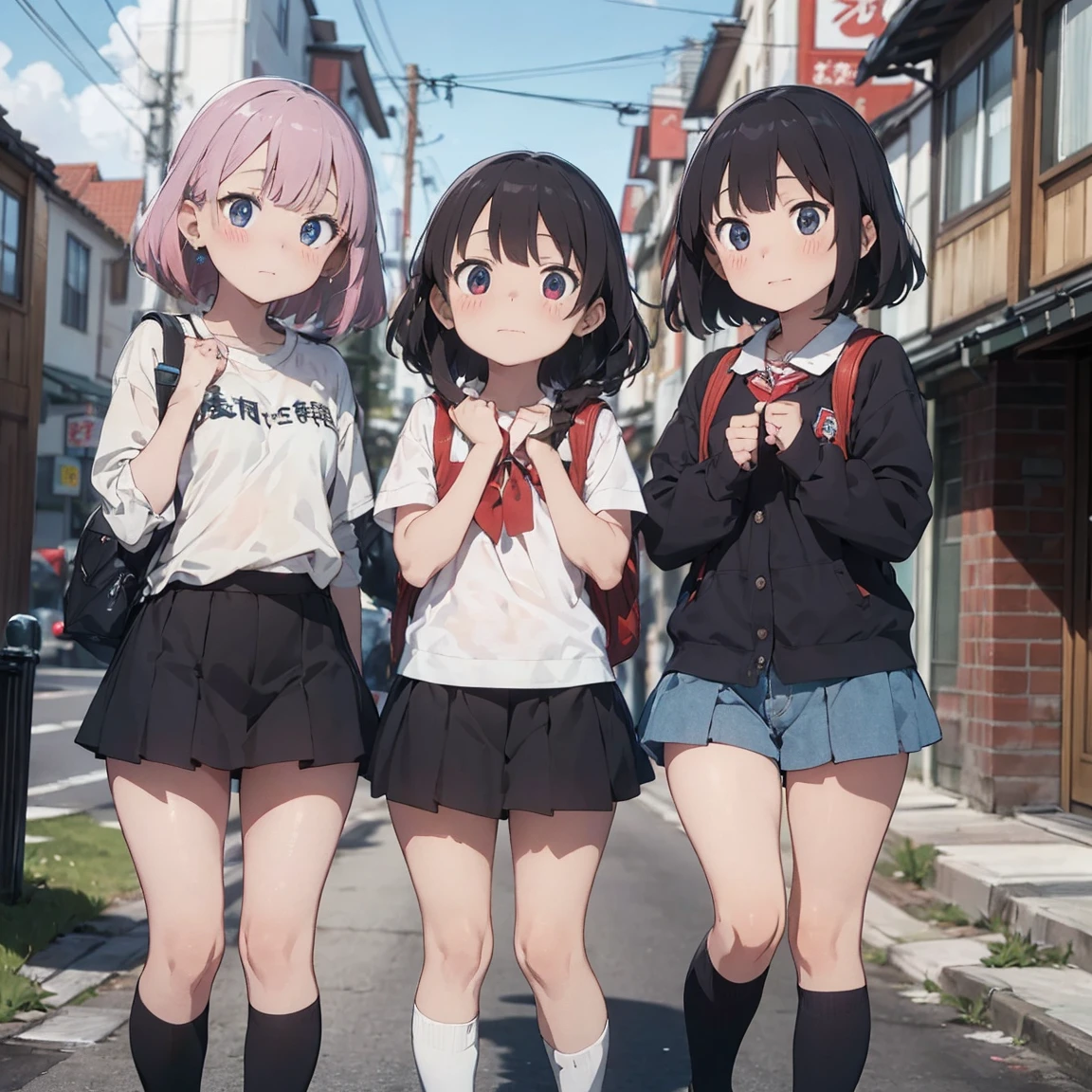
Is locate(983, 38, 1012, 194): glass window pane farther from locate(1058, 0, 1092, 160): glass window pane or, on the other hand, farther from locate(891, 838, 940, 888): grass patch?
locate(891, 838, 940, 888): grass patch

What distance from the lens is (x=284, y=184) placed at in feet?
10.8

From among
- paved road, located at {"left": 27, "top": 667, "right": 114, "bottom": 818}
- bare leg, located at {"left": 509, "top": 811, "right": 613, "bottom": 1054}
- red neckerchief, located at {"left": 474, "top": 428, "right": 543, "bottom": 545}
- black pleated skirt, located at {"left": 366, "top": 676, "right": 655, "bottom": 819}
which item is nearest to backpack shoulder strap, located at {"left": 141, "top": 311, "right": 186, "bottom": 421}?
red neckerchief, located at {"left": 474, "top": 428, "right": 543, "bottom": 545}

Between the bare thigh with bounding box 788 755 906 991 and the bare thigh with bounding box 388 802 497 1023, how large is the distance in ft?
2.41

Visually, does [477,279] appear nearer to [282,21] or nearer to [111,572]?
[111,572]

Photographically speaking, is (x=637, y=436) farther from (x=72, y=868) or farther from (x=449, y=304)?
(x=449, y=304)

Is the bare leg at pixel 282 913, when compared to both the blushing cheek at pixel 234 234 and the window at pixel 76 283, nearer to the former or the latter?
the blushing cheek at pixel 234 234

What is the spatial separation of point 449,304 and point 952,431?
10.7m

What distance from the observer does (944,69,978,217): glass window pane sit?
42.3 ft

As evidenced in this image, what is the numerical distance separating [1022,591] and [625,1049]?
289 inches

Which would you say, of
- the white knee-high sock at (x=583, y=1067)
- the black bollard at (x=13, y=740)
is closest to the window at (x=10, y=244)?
the black bollard at (x=13, y=740)

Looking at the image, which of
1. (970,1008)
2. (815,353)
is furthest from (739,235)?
(970,1008)

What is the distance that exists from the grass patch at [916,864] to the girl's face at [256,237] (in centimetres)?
675

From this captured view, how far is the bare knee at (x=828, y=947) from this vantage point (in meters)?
→ 3.26

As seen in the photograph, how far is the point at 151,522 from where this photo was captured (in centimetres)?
317
